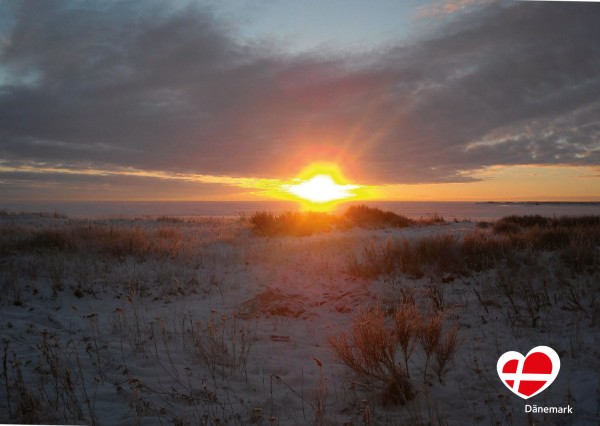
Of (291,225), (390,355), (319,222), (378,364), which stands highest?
A: (319,222)

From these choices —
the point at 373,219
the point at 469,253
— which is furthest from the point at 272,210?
the point at 469,253

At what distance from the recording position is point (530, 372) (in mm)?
3400

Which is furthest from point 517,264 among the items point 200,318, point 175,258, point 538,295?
point 175,258

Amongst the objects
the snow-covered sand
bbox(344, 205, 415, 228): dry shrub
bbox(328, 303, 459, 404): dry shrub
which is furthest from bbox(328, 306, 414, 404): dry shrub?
bbox(344, 205, 415, 228): dry shrub

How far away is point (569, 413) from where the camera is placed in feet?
10.4

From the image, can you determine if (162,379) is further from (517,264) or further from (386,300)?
(517,264)

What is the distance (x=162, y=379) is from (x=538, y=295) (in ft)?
17.9

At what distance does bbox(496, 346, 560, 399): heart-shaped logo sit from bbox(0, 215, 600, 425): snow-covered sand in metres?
0.13

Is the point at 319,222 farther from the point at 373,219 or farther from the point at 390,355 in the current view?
the point at 390,355

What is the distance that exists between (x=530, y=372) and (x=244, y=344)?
319 centimetres

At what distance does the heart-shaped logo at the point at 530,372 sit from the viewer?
3.34 metres

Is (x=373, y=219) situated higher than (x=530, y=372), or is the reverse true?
(x=373, y=219)

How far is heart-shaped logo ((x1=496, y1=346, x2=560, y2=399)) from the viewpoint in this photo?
10.9 feet

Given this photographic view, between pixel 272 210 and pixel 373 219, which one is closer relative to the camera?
pixel 373 219
